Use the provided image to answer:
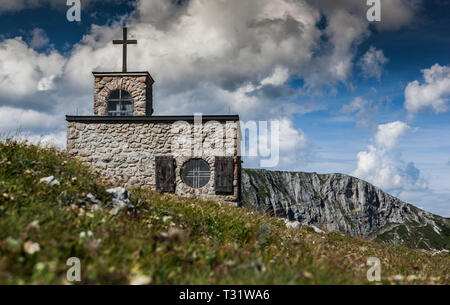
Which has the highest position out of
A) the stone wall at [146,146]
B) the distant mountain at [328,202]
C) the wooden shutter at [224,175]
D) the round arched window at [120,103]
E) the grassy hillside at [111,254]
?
the round arched window at [120,103]

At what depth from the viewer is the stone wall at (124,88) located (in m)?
19.6

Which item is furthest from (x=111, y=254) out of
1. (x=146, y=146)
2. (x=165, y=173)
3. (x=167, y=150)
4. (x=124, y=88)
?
(x=124, y=88)

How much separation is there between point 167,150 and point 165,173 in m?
1.22

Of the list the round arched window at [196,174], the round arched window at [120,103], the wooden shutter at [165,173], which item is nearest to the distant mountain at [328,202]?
the round arched window at [120,103]

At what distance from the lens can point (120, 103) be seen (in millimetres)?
19906

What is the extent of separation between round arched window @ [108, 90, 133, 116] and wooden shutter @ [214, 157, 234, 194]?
7392 mm

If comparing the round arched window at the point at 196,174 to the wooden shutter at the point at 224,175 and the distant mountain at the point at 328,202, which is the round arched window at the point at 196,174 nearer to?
the wooden shutter at the point at 224,175

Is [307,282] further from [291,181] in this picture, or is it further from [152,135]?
[291,181]

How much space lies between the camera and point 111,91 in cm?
1994

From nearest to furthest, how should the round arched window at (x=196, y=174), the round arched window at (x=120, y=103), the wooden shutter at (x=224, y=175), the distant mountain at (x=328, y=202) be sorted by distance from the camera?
the wooden shutter at (x=224, y=175)
the round arched window at (x=196, y=174)
the round arched window at (x=120, y=103)
the distant mountain at (x=328, y=202)

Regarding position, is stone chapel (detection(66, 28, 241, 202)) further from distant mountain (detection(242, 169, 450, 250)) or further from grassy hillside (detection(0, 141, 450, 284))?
distant mountain (detection(242, 169, 450, 250))

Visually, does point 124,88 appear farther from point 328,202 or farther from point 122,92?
point 328,202

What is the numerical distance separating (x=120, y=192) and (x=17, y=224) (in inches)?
116
